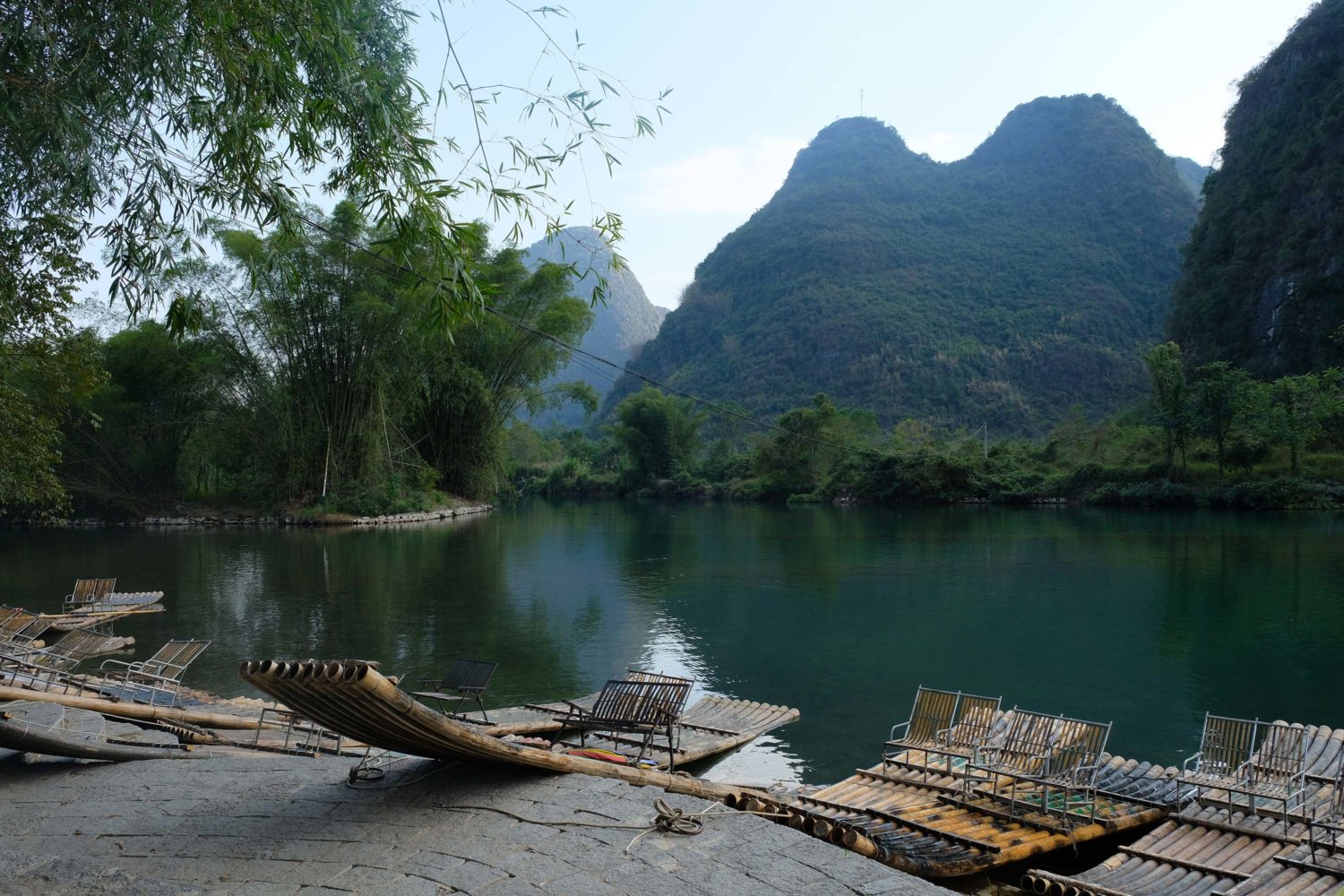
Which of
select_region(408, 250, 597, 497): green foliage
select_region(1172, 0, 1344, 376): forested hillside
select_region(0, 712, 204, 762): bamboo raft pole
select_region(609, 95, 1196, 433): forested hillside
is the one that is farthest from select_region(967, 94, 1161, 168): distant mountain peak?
select_region(0, 712, 204, 762): bamboo raft pole

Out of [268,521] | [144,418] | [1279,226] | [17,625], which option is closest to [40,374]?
[17,625]

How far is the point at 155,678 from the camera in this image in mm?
9641

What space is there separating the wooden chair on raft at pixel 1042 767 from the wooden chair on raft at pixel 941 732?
0.16 meters

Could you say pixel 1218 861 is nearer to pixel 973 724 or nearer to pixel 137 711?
pixel 973 724

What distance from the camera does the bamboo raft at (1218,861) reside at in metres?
5.01

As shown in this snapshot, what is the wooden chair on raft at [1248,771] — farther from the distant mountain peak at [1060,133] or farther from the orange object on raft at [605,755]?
the distant mountain peak at [1060,133]

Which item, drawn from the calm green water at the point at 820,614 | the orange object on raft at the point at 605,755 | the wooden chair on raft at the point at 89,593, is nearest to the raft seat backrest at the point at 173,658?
the calm green water at the point at 820,614

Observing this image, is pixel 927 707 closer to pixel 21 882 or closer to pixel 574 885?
pixel 574 885

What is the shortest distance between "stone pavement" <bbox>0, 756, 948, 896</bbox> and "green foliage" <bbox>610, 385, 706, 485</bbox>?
56.9m

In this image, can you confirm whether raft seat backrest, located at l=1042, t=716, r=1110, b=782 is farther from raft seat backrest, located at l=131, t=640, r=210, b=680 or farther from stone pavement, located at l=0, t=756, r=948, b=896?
raft seat backrest, located at l=131, t=640, r=210, b=680

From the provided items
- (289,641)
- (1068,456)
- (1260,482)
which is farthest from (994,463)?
(289,641)

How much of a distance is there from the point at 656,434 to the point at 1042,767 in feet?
185

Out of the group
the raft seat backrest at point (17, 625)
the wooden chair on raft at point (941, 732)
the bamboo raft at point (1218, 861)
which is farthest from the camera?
the raft seat backrest at point (17, 625)

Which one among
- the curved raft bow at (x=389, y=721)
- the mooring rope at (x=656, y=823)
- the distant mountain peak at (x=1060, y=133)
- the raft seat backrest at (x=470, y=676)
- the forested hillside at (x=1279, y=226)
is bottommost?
the raft seat backrest at (x=470, y=676)
